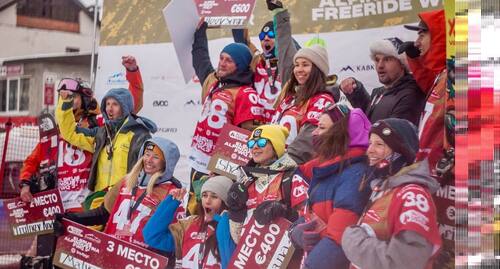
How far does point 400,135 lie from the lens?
2986 mm

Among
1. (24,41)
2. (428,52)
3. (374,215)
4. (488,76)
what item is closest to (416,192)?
(374,215)

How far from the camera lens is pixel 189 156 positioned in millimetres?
4105

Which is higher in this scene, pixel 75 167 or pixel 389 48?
pixel 389 48

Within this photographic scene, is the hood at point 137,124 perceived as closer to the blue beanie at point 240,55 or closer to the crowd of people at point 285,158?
the crowd of people at point 285,158

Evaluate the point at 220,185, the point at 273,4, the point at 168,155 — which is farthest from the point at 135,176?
the point at 273,4

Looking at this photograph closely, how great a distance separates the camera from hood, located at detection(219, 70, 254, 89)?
386 cm

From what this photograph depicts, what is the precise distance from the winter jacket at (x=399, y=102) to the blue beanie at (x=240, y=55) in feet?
2.68

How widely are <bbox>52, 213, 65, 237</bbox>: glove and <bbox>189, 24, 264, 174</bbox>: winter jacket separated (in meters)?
0.95

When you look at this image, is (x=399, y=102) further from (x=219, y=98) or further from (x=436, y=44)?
(x=219, y=98)

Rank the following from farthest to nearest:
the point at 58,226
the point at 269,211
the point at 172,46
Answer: the point at 58,226 → the point at 172,46 → the point at 269,211

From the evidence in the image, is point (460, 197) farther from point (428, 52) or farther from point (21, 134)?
point (21, 134)

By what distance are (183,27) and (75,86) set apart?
0.94 metres

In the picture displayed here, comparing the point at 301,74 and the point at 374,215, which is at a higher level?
the point at 301,74

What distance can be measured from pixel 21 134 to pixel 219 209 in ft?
6.00
